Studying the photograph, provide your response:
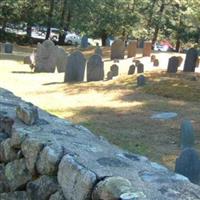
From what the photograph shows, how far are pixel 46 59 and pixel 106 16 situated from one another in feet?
50.2

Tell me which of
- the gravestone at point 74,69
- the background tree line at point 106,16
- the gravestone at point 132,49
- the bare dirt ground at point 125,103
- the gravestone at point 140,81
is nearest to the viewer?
the bare dirt ground at point 125,103

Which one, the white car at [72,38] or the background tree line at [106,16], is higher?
the background tree line at [106,16]

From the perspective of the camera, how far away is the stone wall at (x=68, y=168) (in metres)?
3.27

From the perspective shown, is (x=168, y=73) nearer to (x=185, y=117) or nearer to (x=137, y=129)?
(x=185, y=117)

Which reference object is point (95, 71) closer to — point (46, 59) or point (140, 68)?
point (140, 68)

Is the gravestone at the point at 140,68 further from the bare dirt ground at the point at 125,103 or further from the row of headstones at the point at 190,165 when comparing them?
the row of headstones at the point at 190,165

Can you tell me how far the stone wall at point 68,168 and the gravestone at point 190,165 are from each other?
1088mm

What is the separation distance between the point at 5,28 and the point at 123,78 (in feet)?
61.9

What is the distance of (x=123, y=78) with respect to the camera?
15.6m

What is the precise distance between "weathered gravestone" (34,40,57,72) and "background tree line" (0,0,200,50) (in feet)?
43.3

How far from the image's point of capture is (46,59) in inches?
718

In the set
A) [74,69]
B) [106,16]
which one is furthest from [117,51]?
[106,16]

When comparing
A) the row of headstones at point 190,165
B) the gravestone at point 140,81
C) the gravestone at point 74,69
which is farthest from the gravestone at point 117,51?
the row of headstones at point 190,165

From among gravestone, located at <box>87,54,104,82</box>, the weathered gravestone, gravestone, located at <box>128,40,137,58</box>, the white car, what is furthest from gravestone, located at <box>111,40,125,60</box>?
the white car
